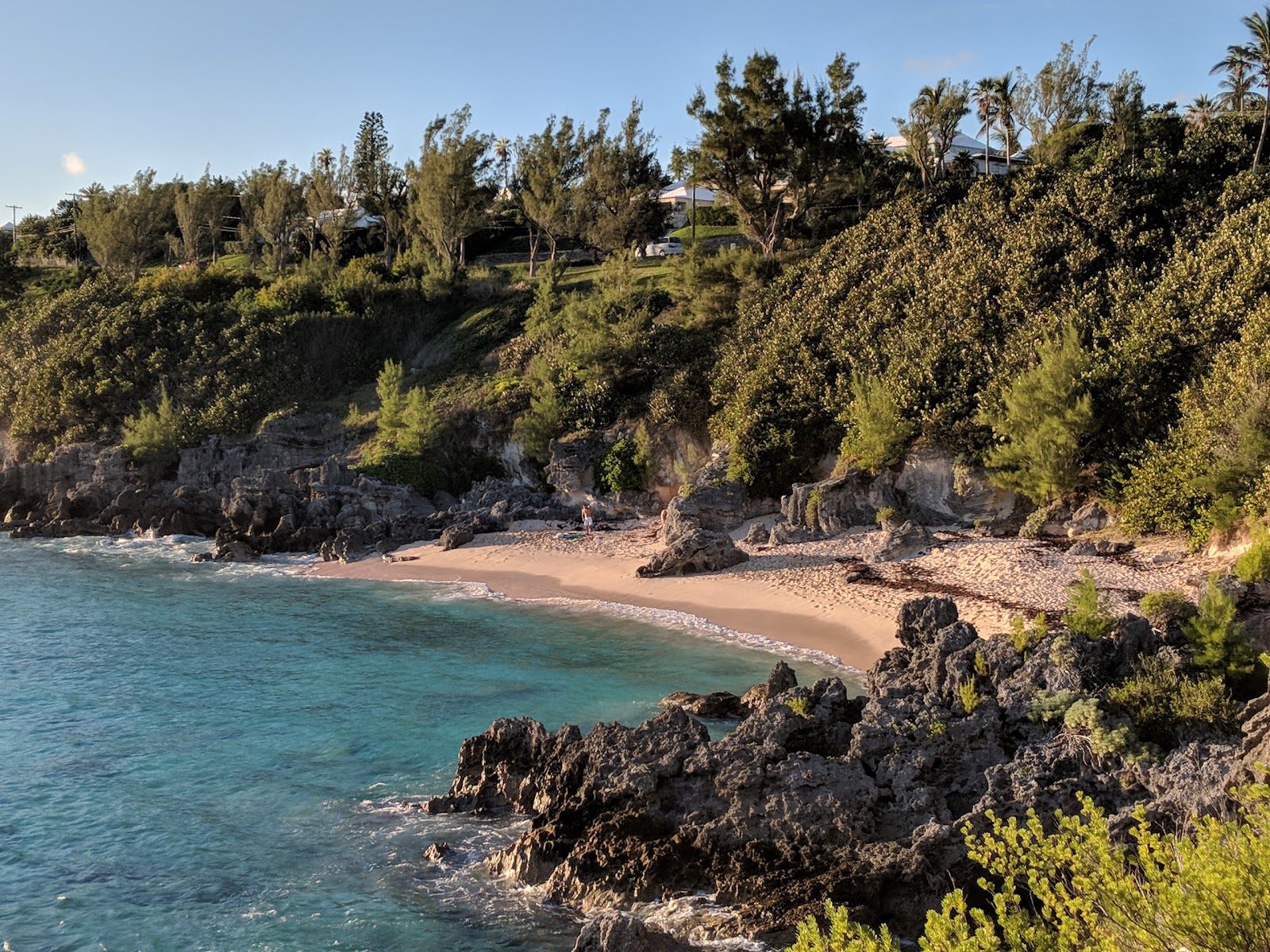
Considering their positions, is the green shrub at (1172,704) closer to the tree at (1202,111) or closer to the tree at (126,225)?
the tree at (1202,111)

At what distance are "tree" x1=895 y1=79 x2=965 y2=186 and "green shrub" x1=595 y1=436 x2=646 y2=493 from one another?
60.5 feet

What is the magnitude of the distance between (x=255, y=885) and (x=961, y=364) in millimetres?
25035

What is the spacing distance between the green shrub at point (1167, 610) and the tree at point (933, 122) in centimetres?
2951

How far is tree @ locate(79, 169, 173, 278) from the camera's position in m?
63.0

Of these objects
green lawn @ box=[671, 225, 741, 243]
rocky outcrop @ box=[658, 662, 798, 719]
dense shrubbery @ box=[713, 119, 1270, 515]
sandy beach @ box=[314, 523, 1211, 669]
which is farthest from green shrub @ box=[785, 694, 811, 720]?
green lawn @ box=[671, 225, 741, 243]

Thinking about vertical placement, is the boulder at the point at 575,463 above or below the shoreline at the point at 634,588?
above

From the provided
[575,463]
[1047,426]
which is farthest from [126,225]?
[1047,426]

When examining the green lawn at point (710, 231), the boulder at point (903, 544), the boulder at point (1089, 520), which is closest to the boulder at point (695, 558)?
the boulder at point (903, 544)

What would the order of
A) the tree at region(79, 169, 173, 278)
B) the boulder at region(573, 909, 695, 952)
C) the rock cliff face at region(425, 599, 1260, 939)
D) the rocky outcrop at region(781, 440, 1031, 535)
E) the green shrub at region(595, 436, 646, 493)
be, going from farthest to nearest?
the tree at region(79, 169, 173, 278) < the green shrub at region(595, 436, 646, 493) < the rocky outcrop at region(781, 440, 1031, 535) < the rock cliff face at region(425, 599, 1260, 939) < the boulder at region(573, 909, 695, 952)

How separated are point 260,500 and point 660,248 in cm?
2845

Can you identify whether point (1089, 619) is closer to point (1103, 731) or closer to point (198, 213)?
point (1103, 731)

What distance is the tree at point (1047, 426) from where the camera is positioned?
26.1 meters

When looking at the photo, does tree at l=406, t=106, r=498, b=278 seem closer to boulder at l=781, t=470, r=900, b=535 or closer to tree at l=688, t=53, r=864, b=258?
tree at l=688, t=53, r=864, b=258

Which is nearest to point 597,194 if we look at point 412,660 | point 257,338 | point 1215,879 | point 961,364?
point 257,338
